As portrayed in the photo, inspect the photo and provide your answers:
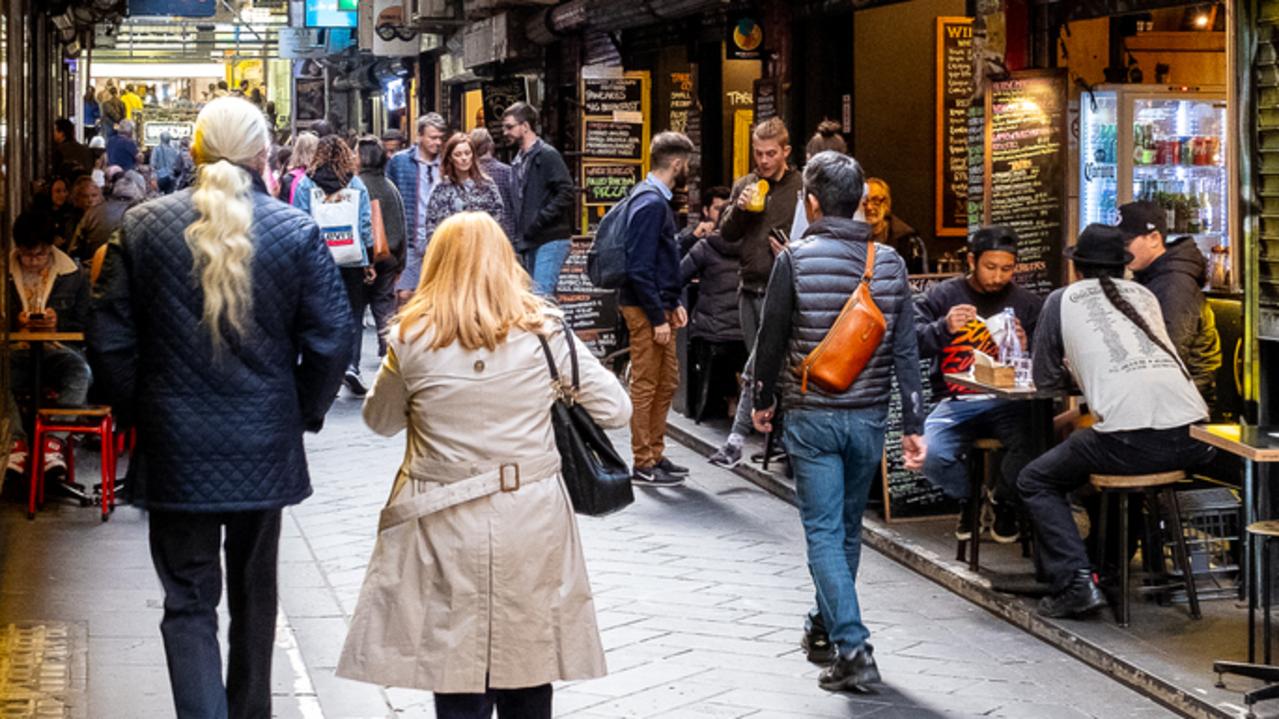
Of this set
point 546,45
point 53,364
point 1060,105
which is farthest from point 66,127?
point 1060,105

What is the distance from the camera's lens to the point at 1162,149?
11.4m

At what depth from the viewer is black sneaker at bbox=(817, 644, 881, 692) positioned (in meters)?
7.30

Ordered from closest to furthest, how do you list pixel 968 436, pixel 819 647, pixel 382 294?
pixel 819 647
pixel 968 436
pixel 382 294

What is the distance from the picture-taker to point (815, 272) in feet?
24.1

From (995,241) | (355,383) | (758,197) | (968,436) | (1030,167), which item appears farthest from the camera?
(355,383)

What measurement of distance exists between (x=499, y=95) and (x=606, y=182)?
4730 mm

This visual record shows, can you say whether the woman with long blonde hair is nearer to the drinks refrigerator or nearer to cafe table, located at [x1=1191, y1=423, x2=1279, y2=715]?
cafe table, located at [x1=1191, y1=423, x2=1279, y2=715]

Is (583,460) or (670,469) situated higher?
(583,460)

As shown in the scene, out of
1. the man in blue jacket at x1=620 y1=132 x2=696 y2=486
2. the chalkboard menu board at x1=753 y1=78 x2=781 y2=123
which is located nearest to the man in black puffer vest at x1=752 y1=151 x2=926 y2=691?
the man in blue jacket at x1=620 y1=132 x2=696 y2=486

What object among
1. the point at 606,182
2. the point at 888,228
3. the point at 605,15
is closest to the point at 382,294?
the point at 606,182

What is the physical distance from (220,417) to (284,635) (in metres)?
2.60

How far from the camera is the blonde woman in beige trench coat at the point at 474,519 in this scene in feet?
17.2

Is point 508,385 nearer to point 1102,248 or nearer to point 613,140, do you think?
point 1102,248

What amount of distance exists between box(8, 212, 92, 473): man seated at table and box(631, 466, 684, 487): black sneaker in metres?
3.27
